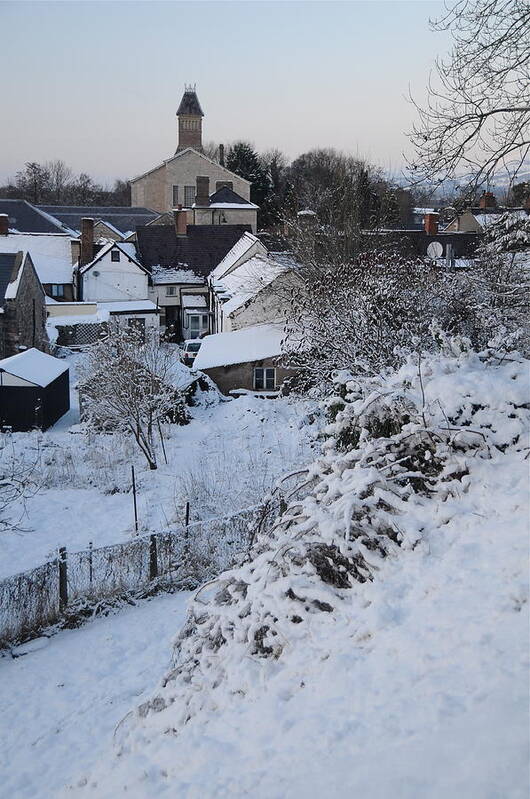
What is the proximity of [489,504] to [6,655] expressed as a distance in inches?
296

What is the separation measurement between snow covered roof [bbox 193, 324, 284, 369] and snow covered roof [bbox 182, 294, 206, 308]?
36.4ft

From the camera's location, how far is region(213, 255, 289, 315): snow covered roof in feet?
91.0

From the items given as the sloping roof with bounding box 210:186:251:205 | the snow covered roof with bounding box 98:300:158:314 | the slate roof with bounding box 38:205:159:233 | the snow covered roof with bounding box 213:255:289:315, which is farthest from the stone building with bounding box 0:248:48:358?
the slate roof with bounding box 38:205:159:233

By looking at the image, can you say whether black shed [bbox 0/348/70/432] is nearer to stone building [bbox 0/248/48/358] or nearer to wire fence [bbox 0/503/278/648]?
stone building [bbox 0/248/48/358]

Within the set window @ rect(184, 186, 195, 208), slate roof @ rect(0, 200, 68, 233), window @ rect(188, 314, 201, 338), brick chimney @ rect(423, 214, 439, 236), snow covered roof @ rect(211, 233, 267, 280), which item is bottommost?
window @ rect(188, 314, 201, 338)

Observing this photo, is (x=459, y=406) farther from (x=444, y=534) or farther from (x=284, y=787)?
(x=284, y=787)

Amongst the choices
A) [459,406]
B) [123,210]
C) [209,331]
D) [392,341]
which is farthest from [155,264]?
[459,406]

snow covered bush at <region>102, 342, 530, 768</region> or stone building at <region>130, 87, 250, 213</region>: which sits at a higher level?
stone building at <region>130, 87, 250, 213</region>

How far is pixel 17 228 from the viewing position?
48.1 metres

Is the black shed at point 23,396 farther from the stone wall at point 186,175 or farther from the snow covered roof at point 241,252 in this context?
the stone wall at point 186,175

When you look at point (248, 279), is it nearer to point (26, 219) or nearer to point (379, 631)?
point (26, 219)

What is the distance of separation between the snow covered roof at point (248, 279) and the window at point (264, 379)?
398cm

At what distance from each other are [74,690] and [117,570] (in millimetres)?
2635

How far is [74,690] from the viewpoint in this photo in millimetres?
9117
